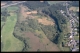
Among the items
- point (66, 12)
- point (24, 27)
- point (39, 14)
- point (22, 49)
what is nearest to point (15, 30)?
point (24, 27)

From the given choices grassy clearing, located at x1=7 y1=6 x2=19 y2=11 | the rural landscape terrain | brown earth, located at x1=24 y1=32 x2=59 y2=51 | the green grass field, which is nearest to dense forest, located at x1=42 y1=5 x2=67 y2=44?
the rural landscape terrain

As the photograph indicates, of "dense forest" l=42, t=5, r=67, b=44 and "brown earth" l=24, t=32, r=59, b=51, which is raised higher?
"brown earth" l=24, t=32, r=59, b=51

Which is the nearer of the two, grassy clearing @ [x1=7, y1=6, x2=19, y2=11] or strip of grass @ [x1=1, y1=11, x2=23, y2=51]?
strip of grass @ [x1=1, y1=11, x2=23, y2=51]

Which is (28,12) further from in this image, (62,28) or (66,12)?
(62,28)

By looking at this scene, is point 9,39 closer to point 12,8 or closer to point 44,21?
point 44,21

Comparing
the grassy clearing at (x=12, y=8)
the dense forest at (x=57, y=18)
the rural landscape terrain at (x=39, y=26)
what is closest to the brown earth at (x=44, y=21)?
the rural landscape terrain at (x=39, y=26)

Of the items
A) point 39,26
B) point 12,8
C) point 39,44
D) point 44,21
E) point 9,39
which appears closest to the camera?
point 39,44

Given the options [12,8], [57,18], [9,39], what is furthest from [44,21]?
[12,8]

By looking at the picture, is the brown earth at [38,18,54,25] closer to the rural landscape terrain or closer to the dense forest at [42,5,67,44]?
the rural landscape terrain
